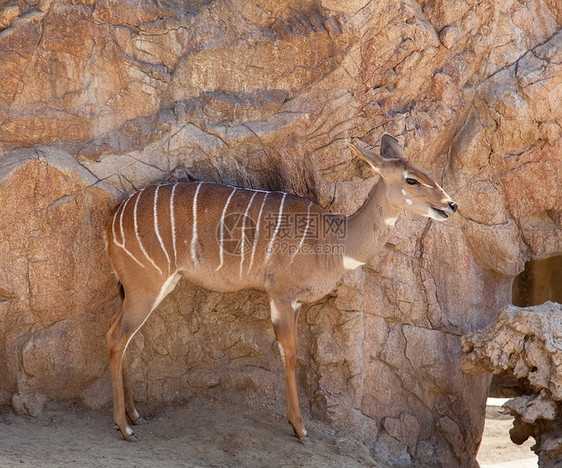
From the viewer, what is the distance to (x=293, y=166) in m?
5.18

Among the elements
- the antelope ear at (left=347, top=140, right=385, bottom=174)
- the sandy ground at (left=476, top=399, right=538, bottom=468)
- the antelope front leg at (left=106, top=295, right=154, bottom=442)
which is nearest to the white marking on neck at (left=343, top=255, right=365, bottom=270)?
the antelope ear at (left=347, top=140, right=385, bottom=174)

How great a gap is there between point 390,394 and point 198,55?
2.98 metres

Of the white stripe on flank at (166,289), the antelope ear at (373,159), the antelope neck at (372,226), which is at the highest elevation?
the antelope ear at (373,159)

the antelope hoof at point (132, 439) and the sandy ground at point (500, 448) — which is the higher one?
the antelope hoof at point (132, 439)

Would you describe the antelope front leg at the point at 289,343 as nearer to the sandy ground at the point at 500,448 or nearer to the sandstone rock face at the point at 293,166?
the sandstone rock face at the point at 293,166

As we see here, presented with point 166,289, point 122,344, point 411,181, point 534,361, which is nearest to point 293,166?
point 411,181

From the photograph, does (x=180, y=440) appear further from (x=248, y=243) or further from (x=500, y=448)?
(x=500, y=448)

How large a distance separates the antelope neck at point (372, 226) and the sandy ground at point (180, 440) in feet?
4.42

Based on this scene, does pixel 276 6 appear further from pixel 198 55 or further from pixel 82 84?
pixel 82 84

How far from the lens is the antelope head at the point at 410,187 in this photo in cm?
453

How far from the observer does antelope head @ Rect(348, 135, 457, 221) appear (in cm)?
453

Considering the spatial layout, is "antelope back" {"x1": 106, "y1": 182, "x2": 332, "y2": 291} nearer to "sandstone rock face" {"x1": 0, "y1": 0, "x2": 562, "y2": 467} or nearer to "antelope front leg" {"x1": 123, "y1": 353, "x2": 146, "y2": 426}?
"sandstone rock face" {"x1": 0, "y1": 0, "x2": 562, "y2": 467}

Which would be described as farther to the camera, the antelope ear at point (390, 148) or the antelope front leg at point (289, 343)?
Result: the antelope ear at point (390, 148)

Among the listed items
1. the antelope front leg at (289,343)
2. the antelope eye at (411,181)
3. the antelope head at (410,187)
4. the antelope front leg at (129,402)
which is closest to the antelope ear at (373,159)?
the antelope head at (410,187)
